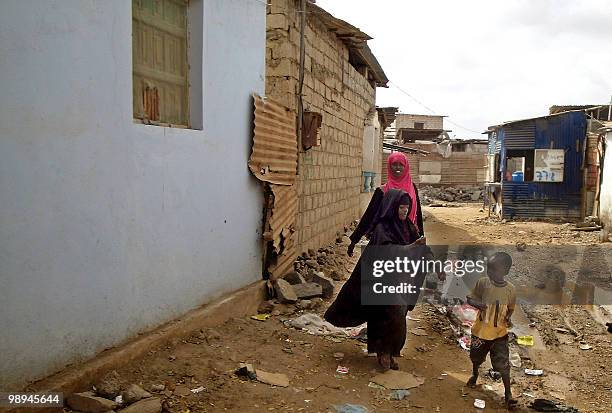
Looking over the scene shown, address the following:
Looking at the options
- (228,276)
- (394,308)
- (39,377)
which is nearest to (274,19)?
(228,276)

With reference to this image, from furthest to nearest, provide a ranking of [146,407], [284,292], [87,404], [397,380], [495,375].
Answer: [284,292]
[495,375]
[397,380]
[146,407]
[87,404]

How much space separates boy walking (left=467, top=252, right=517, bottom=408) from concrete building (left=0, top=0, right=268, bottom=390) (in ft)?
7.76

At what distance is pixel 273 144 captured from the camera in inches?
223

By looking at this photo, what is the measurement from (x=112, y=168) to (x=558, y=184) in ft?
50.4

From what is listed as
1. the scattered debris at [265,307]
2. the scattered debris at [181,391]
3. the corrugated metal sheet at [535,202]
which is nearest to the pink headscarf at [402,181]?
the scattered debris at [265,307]

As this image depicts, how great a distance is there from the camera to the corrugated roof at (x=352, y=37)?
7.02 m

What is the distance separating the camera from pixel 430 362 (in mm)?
4363

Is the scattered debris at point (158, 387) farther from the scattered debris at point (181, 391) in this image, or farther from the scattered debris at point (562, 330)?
the scattered debris at point (562, 330)

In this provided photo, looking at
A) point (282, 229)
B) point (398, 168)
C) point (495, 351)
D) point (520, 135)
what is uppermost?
point (520, 135)

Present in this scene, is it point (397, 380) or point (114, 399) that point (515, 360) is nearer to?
point (397, 380)

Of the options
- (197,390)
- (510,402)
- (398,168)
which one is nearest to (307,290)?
(398,168)

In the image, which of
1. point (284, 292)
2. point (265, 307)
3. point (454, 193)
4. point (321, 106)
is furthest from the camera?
point (454, 193)

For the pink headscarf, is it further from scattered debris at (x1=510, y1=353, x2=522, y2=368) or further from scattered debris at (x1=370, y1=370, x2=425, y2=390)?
scattered debris at (x1=510, y1=353, x2=522, y2=368)

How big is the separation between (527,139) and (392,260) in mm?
13673
